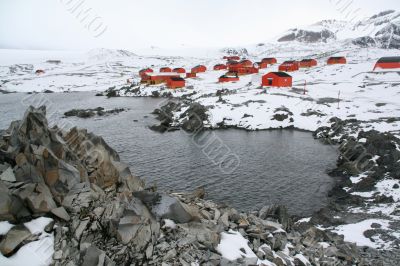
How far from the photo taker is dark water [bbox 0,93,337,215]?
32.2 m

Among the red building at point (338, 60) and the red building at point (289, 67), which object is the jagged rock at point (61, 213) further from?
the red building at point (338, 60)

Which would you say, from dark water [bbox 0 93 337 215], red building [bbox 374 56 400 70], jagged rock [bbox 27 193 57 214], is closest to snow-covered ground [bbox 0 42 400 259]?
red building [bbox 374 56 400 70]

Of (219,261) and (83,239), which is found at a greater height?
(83,239)

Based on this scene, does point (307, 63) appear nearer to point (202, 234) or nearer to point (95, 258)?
point (202, 234)

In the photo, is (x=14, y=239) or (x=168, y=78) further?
(x=168, y=78)

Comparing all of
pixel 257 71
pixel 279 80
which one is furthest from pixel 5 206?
pixel 257 71

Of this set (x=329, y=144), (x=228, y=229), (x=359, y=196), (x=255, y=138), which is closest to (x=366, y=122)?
(x=329, y=144)

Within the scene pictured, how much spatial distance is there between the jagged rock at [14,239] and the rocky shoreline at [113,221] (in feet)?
0.11

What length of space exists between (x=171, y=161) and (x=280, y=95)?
39595 mm

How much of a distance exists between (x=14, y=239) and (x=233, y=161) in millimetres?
32246

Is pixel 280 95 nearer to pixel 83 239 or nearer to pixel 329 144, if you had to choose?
pixel 329 144

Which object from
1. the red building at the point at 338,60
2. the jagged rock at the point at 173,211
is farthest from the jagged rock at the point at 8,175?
the red building at the point at 338,60

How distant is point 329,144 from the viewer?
4981 cm

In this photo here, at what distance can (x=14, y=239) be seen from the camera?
1230 centimetres
